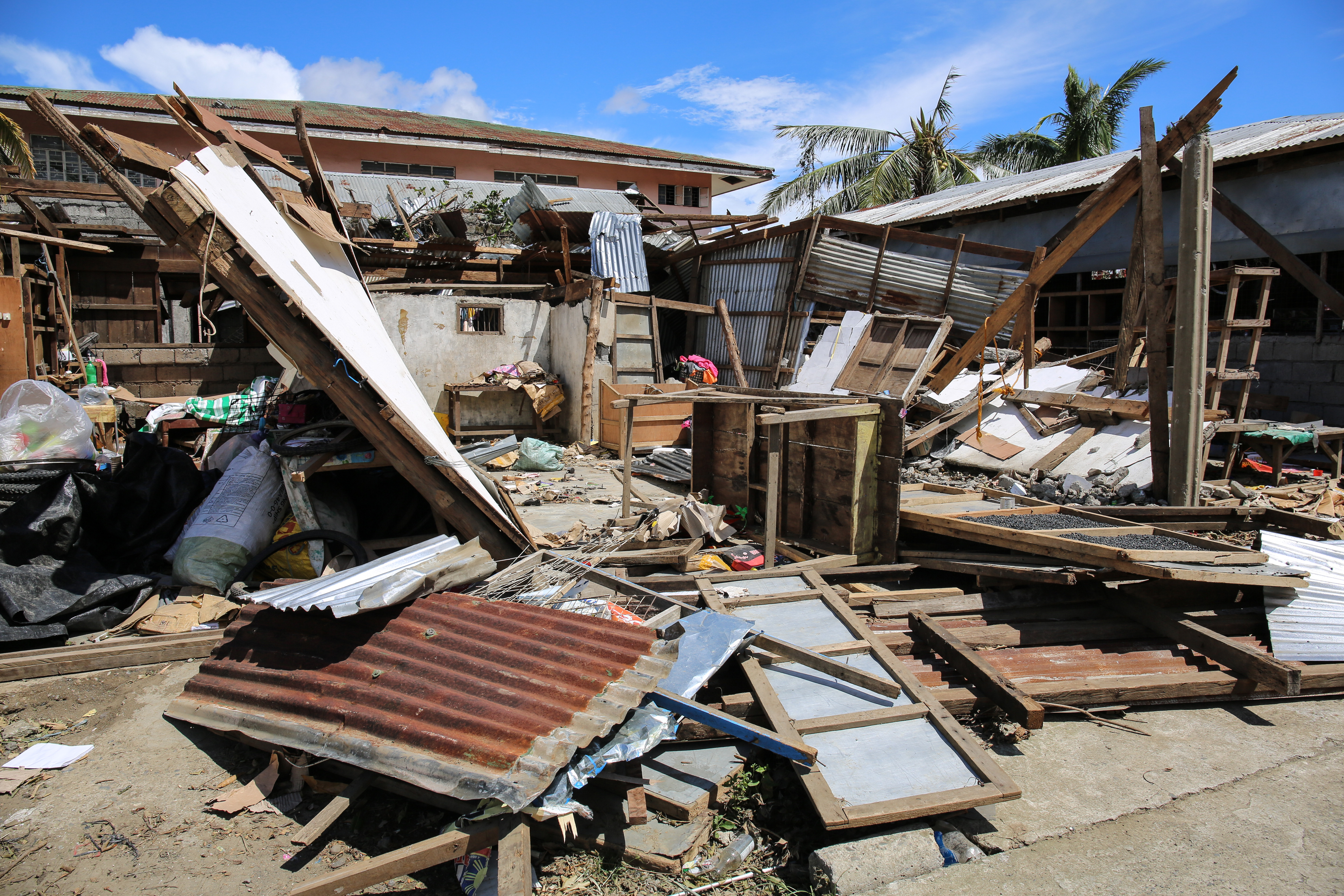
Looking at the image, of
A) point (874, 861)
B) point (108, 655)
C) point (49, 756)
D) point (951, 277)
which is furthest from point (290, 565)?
point (951, 277)

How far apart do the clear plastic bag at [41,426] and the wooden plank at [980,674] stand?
20.6 ft

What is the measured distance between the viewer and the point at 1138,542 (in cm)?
476

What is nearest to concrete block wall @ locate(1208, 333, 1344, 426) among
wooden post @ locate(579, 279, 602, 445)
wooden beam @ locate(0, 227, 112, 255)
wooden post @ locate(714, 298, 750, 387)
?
wooden post @ locate(714, 298, 750, 387)

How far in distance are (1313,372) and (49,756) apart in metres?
13.1

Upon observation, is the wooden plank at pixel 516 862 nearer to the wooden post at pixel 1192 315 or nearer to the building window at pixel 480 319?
the wooden post at pixel 1192 315

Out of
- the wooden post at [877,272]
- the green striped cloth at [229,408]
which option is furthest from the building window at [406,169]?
the wooden post at [877,272]

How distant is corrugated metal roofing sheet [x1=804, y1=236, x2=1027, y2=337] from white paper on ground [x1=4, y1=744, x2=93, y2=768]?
11263mm

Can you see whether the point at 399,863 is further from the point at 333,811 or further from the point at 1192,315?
the point at 1192,315

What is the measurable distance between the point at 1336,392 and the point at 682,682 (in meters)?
10.4

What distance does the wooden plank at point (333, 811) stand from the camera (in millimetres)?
2584

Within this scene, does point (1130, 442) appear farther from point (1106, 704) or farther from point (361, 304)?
point (361, 304)

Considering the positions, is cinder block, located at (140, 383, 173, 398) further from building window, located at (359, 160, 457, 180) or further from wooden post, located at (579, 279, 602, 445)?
building window, located at (359, 160, 457, 180)

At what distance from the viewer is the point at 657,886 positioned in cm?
264

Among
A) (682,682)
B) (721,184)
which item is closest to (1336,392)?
(682,682)
